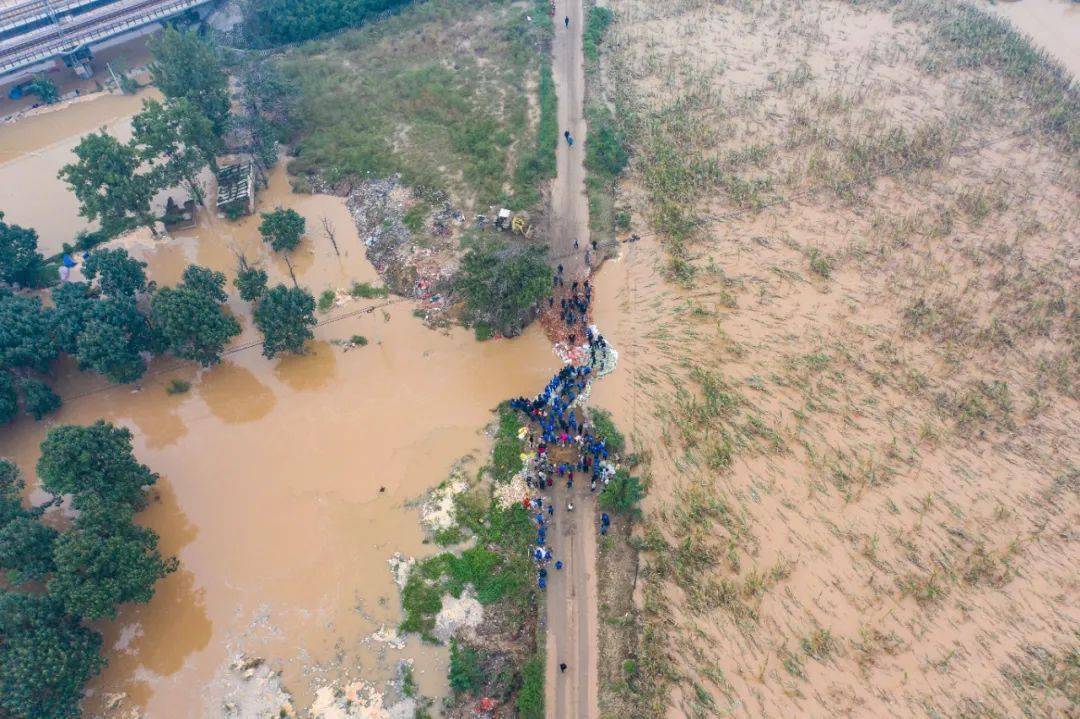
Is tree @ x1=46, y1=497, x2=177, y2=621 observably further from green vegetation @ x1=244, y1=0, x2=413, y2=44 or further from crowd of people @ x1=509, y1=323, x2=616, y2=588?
green vegetation @ x1=244, y1=0, x2=413, y2=44

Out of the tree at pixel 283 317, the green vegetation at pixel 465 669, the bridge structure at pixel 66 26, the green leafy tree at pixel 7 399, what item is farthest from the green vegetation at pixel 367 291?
the bridge structure at pixel 66 26

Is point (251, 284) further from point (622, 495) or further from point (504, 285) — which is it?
point (622, 495)

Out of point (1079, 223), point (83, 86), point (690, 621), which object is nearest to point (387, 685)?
point (690, 621)

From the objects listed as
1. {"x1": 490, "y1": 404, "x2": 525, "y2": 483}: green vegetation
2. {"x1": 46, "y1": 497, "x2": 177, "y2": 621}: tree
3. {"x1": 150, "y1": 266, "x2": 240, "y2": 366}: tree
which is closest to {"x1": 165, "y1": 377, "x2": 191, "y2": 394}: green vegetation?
{"x1": 150, "y1": 266, "x2": 240, "y2": 366}: tree

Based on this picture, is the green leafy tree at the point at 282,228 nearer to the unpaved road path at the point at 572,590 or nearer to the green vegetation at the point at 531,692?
the unpaved road path at the point at 572,590

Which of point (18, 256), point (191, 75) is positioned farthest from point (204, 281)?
point (191, 75)

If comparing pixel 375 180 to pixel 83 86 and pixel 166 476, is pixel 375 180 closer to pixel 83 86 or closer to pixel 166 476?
pixel 166 476

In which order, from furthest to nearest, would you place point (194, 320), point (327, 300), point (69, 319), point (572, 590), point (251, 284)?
point (327, 300), point (251, 284), point (69, 319), point (194, 320), point (572, 590)
